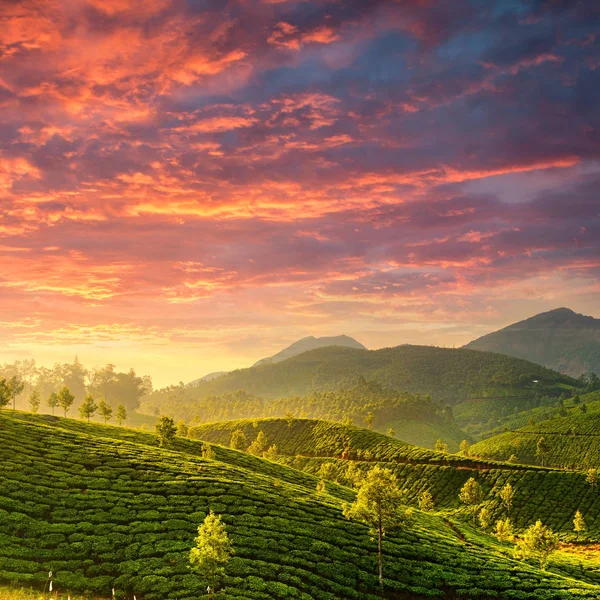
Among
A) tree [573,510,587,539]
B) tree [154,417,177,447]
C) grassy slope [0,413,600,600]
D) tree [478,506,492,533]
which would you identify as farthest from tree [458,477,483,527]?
tree [154,417,177,447]

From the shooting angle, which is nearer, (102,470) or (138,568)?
(138,568)

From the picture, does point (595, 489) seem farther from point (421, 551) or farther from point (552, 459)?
point (421, 551)

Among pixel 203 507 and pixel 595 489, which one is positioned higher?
pixel 203 507

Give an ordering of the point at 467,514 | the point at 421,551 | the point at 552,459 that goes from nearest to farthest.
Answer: the point at 421,551
the point at 467,514
the point at 552,459

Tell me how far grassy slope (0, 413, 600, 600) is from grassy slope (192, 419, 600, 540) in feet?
146

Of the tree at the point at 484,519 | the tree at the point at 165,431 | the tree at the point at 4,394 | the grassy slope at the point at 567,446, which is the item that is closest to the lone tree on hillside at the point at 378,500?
the tree at the point at 165,431

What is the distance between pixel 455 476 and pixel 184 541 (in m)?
102

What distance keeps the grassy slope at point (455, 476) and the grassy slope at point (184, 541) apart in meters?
44.6

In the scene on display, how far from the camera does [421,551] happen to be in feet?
189

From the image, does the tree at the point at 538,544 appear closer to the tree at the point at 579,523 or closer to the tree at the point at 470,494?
the tree at the point at 579,523

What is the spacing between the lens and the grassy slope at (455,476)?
109 meters

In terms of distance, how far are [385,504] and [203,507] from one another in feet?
73.9

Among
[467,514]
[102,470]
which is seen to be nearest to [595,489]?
[467,514]

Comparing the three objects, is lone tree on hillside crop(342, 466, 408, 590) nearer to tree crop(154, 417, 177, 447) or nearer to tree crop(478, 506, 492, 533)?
tree crop(154, 417, 177, 447)
